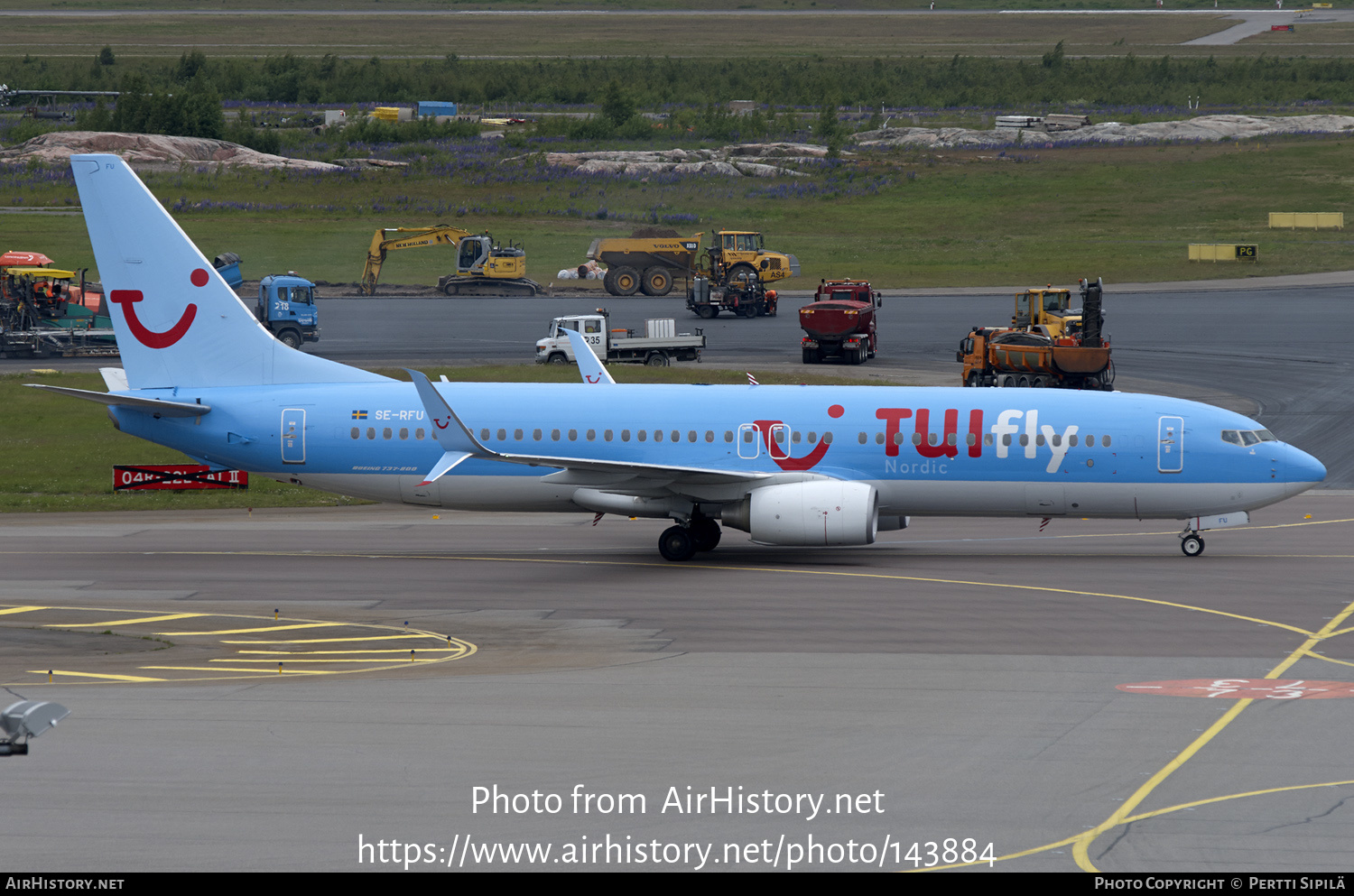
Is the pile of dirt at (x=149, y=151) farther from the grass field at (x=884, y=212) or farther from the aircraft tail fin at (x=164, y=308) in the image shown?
the aircraft tail fin at (x=164, y=308)

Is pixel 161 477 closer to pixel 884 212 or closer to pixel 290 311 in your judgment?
pixel 290 311

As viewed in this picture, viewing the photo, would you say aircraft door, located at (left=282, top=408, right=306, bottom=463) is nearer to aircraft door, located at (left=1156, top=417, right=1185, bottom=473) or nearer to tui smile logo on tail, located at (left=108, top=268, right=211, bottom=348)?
tui smile logo on tail, located at (left=108, top=268, right=211, bottom=348)

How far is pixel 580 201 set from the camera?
12706 cm

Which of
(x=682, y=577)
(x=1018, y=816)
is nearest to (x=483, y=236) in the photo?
(x=682, y=577)

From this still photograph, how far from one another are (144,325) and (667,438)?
47.4 ft

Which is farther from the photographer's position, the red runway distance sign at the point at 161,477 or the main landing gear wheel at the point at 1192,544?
the red runway distance sign at the point at 161,477

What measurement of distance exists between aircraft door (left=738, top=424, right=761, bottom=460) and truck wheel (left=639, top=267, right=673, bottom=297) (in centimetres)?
5971

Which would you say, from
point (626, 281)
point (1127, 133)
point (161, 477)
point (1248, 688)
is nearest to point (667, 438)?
point (1248, 688)

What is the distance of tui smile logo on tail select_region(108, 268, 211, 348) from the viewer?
1590 inches

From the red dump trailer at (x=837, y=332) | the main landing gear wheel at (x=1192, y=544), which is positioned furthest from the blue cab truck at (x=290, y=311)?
the main landing gear wheel at (x=1192, y=544)

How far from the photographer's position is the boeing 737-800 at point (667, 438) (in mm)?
37844

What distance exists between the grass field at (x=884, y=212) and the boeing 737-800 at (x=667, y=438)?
200ft

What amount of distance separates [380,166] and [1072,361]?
86.3 meters

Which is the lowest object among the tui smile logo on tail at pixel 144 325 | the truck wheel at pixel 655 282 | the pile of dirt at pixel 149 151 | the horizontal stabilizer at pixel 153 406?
the horizontal stabilizer at pixel 153 406
